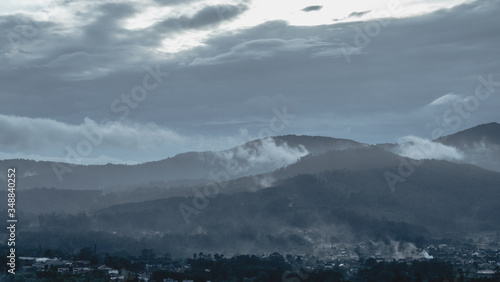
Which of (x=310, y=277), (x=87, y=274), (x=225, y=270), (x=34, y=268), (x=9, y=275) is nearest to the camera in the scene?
(x=9, y=275)

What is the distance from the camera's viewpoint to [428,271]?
193750 mm

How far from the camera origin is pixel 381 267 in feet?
639

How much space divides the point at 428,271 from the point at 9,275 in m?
102

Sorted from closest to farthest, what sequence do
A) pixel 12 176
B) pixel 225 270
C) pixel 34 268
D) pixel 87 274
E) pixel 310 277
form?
1. pixel 12 176
2. pixel 87 274
3. pixel 34 268
4. pixel 310 277
5. pixel 225 270

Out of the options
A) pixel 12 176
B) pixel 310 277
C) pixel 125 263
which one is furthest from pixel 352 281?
pixel 12 176

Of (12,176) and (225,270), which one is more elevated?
(12,176)

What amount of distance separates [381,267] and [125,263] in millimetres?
62733

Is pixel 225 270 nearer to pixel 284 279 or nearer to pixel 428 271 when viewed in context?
pixel 284 279

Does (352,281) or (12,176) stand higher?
(12,176)

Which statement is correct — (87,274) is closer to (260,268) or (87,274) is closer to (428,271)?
(260,268)

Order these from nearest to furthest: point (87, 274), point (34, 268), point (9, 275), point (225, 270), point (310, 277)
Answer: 1. point (9, 275)
2. point (87, 274)
3. point (34, 268)
4. point (310, 277)
5. point (225, 270)

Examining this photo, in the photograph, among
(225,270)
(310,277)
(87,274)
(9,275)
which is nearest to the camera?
(9,275)

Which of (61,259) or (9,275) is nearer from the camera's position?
(9,275)

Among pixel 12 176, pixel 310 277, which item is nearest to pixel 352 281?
pixel 310 277
